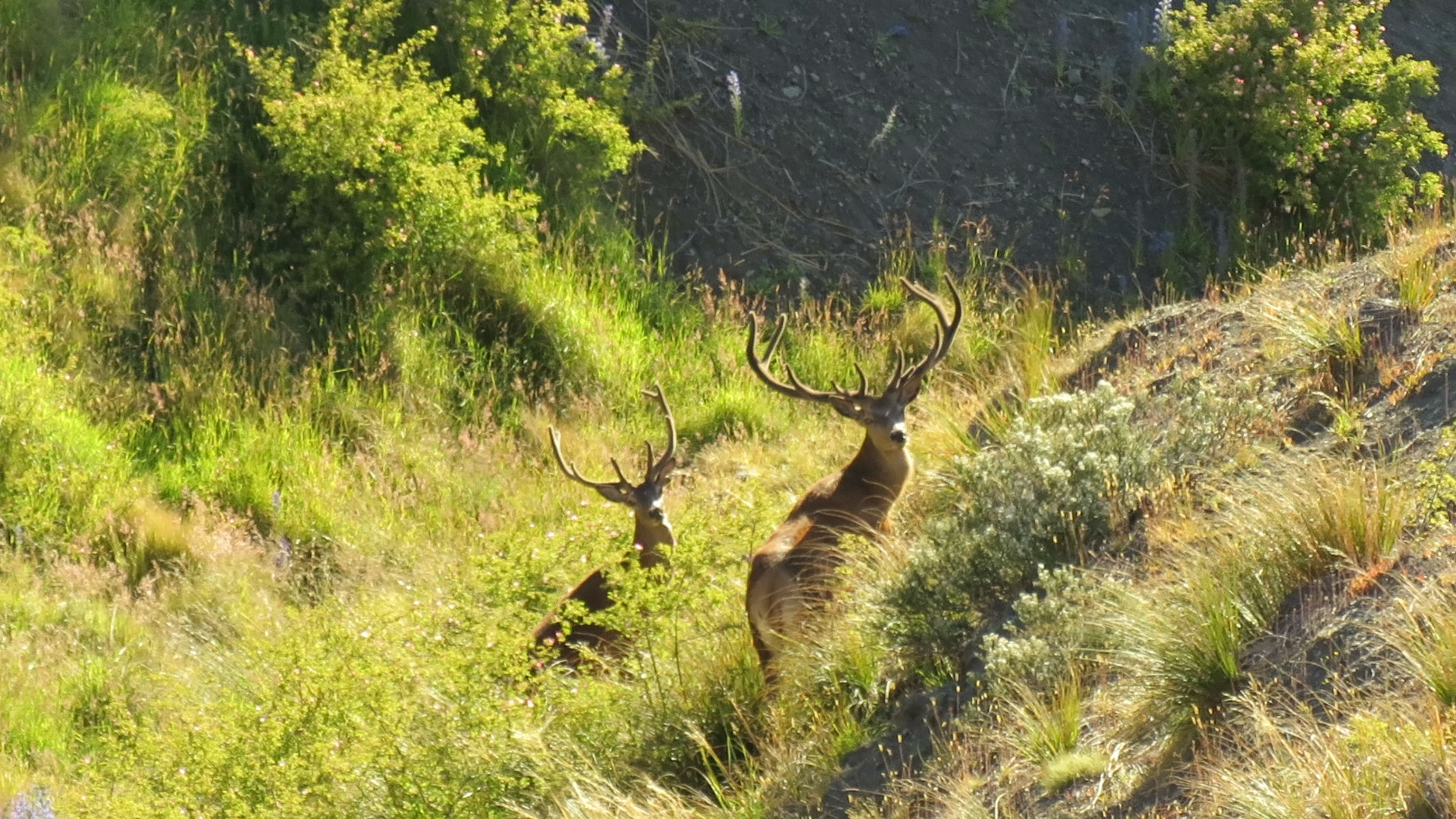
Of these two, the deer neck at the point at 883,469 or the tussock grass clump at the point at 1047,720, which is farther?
the deer neck at the point at 883,469

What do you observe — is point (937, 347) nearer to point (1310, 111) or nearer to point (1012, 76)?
point (1310, 111)

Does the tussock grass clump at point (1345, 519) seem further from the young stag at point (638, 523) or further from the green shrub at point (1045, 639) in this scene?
the young stag at point (638, 523)

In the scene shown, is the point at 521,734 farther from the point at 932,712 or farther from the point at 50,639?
the point at 50,639

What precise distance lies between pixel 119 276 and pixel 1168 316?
21.5 feet

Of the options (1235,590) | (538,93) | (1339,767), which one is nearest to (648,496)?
(1235,590)

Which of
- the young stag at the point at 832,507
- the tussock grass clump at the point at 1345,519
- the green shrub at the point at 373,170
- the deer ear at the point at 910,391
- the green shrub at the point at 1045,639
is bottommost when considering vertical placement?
the green shrub at the point at 373,170

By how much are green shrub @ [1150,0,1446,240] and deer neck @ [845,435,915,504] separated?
19.4 ft

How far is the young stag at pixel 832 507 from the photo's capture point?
6.72m

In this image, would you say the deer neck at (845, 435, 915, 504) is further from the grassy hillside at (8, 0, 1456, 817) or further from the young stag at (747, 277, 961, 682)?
the grassy hillside at (8, 0, 1456, 817)

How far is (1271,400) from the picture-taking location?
284 inches

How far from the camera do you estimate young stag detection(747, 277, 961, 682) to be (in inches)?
265

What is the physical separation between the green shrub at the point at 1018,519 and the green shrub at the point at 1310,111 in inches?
235

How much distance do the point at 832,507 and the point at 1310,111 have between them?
6665mm

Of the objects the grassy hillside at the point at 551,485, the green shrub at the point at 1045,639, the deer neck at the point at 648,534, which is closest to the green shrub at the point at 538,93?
the grassy hillside at the point at 551,485
